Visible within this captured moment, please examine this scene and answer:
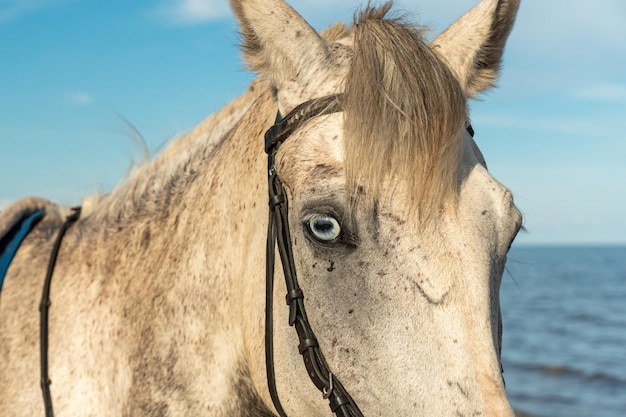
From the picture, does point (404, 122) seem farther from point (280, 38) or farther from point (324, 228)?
point (280, 38)

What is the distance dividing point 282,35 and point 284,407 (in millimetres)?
1323

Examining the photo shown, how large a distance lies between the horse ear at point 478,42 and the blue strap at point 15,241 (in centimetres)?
213

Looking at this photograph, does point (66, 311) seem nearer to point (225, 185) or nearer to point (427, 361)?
point (225, 185)

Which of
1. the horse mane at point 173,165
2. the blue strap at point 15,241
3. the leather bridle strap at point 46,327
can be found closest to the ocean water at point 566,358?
the horse mane at point 173,165

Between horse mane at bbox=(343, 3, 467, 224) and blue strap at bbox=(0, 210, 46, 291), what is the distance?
1.94 m

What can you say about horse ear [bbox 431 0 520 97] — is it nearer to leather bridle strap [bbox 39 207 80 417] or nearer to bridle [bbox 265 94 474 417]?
bridle [bbox 265 94 474 417]

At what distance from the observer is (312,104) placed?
→ 2.49 meters

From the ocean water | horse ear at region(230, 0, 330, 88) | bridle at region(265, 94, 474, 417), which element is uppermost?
horse ear at region(230, 0, 330, 88)

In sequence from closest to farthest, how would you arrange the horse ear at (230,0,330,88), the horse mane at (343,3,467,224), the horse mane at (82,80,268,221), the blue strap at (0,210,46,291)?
1. the horse mane at (343,3,467,224)
2. the horse ear at (230,0,330,88)
3. the horse mane at (82,80,268,221)
4. the blue strap at (0,210,46,291)

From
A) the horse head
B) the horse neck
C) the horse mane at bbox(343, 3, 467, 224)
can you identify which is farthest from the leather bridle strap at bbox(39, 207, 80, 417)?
the horse mane at bbox(343, 3, 467, 224)

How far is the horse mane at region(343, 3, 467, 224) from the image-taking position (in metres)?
2.20

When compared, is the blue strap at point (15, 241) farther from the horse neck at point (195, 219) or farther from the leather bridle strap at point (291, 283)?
the leather bridle strap at point (291, 283)

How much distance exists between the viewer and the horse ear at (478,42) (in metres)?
2.76

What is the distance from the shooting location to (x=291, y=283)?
7.98 feet
